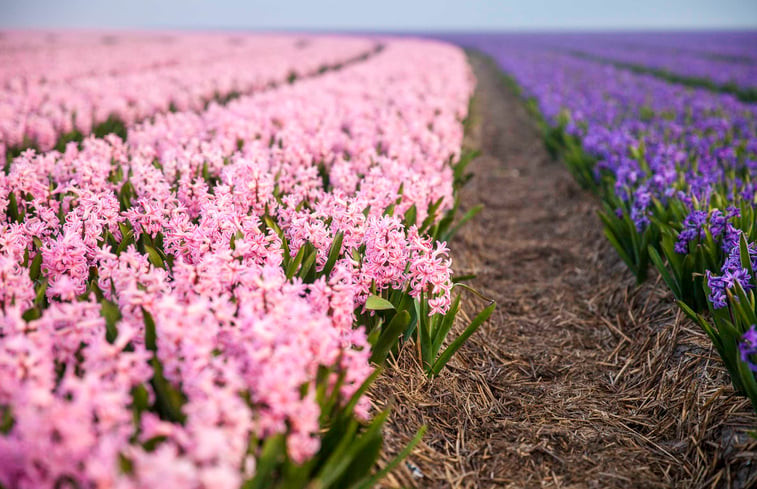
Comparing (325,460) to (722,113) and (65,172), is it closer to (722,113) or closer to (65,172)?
(65,172)

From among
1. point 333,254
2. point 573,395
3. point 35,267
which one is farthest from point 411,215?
point 35,267

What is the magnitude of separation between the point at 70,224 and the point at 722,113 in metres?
10.9

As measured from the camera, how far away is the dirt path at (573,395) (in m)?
2.74

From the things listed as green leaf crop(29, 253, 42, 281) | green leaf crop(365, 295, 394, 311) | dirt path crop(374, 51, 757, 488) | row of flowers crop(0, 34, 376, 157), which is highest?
row of flowers crop(0, 34, 376, 157)

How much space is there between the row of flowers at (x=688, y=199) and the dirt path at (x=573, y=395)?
12.5 inches

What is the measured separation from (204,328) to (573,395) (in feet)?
8.63

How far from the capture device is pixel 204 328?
6.03 ft

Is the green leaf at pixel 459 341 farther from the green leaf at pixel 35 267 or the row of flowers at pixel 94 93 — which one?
the row of flowers at pixel 94 93

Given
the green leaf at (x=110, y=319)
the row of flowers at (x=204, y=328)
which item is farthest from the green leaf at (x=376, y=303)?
the green leaf at (x=110, y=319)

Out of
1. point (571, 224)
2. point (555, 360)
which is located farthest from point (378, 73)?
point (555, 360)

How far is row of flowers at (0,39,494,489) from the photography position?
1.51 meters

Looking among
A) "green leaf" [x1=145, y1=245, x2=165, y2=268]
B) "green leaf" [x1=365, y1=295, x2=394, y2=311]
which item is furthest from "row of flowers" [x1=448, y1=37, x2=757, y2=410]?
"green leaf" [x1=145, y1=245, x2=165, y2=268]

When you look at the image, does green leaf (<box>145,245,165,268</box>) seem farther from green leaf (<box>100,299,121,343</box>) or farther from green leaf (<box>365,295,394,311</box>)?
green leaf (<box>365,295,394,311</box>)

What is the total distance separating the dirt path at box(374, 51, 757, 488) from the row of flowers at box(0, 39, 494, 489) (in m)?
0.39
